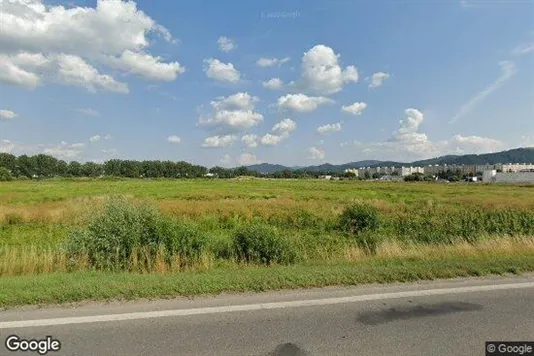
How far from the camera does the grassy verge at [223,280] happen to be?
488 centimetres

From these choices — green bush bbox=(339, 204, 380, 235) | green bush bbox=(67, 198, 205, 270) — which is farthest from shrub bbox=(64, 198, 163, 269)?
green bush bbox=(339, 204, 380, 235)

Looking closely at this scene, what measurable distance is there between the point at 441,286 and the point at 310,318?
2.64 meters

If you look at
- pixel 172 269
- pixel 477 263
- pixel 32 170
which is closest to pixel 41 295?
pixel 172 269

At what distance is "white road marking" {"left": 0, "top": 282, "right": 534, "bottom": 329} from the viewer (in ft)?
13.4

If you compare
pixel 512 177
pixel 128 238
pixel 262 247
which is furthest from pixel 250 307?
pixel 512 177

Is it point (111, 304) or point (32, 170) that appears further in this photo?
point (32, 170)

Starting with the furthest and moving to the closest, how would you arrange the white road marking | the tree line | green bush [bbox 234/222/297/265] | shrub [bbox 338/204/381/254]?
the tree line < shrub [bbox 338/204/381/254] < green bush [bbox 234/222/297/265] < the white road marking

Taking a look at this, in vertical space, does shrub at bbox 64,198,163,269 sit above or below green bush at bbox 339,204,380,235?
above

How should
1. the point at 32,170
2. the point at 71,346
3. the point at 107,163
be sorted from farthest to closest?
the point at 107,163 < the point at 32,170 < the point at 71,346

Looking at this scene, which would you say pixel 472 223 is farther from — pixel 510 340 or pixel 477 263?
pixel 510 340

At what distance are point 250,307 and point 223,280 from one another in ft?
3.41

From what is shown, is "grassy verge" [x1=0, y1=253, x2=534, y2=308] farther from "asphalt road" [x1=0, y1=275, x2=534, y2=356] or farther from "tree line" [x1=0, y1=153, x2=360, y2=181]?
"tree line" [x1=0, y1=153, x2=360, y2=181]

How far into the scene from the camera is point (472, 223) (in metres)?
15.9

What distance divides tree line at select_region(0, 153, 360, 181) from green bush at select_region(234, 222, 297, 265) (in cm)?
13915
